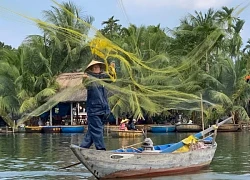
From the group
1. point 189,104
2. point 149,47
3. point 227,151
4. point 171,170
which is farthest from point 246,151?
point 149,47

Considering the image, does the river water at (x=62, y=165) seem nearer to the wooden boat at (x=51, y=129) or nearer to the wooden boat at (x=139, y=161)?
the wooden boat at (x=139, y=161)

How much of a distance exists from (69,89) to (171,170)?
140 inches

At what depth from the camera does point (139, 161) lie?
13.2 metres

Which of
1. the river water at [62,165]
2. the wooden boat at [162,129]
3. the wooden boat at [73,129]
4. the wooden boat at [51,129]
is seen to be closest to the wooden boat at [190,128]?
the wooden boat at [162,129]

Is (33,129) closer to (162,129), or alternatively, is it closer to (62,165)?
(162,129)

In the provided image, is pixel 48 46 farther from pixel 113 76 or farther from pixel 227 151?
pixel 113 76

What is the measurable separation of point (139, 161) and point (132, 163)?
208 mm

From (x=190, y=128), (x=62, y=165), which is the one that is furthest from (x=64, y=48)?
(x=62, y=165)

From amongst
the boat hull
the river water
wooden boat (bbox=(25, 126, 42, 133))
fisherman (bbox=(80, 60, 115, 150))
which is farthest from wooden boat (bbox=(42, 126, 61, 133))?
fisherman (bbox=(80, 60, 115, 150))

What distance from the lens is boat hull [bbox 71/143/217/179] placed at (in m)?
12.6

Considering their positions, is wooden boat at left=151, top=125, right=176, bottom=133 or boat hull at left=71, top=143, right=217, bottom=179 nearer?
boat hull at left=71, top=143, right=217, bottom=179

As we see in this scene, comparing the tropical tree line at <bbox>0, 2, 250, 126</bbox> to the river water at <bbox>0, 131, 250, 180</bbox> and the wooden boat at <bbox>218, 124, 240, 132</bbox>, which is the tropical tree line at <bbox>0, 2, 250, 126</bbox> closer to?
the wooden boat at <bbox>218, 124, 240, 132</bbox>

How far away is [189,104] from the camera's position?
1755 cm

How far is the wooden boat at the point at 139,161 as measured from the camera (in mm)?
12656
